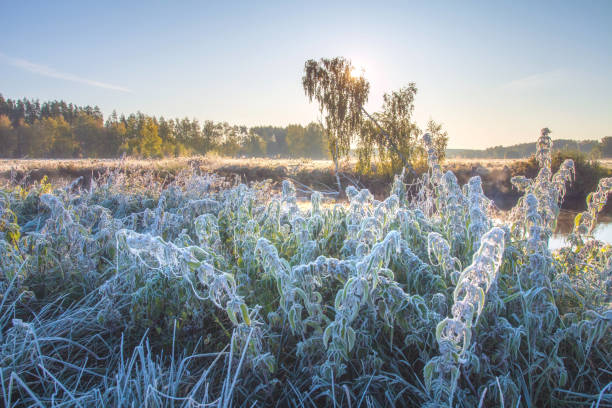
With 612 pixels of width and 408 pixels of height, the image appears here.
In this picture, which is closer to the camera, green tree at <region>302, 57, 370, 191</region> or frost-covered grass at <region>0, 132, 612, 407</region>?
frost-covered grass at <region>0, 132, 612, 407</region>

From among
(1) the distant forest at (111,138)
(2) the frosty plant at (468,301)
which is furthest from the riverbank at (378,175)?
(1) the distant forest at (111,138)

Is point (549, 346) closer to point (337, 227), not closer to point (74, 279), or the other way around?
point (337, 227)

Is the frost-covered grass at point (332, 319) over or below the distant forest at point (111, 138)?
below

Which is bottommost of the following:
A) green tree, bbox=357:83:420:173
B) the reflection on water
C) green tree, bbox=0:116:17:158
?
the reflection on water

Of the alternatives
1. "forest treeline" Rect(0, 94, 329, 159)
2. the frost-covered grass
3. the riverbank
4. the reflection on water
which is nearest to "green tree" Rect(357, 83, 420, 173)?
the riverbank

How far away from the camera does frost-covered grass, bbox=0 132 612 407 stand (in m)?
1.18

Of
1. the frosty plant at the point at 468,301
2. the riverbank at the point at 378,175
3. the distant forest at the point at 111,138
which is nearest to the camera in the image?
the frosty plant at the point at 468,301

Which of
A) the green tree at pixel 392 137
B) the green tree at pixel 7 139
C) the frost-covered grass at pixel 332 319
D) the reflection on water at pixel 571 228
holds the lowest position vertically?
the reflection on water at pixel 571 228

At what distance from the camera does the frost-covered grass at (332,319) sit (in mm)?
1176

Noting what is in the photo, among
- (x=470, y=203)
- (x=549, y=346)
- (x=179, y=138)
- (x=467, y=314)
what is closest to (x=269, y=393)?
(x=467, y=314)

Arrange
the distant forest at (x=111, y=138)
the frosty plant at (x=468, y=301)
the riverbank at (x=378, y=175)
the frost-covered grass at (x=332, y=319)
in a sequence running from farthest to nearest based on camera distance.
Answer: the distant forest at (x=111, y=138) → the riverbank at (x=378, y=175) → the frost-covered grass at (x=332, y=319) → the frosty plant at (x=468, y=301)

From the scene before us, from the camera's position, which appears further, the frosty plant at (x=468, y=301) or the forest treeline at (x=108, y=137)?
the forest treeline at (x=108, y=137)

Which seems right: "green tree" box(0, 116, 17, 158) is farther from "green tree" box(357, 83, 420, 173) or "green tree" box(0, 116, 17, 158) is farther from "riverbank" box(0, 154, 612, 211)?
"green tree" box(357, 83, 420, 173)

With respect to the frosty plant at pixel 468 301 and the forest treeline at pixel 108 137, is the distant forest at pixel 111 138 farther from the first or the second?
the frosty plant at pixel 468 301
